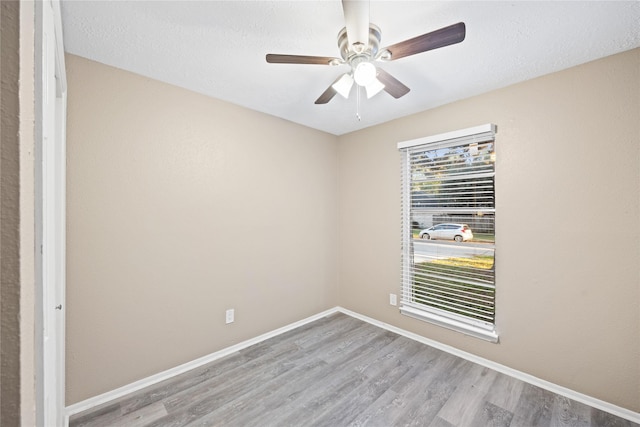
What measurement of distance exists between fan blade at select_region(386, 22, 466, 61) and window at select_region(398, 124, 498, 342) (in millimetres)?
1347

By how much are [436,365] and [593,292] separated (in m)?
1.27

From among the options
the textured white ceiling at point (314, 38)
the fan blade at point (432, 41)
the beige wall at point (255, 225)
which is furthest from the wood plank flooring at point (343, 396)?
the textured white ceiling at point (314, 38)

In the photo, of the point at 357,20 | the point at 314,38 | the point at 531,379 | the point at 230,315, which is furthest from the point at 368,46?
the point at 531,379

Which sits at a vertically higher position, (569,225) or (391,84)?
(391,84)

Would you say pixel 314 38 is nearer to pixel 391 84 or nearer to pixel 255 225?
pixel 391 84

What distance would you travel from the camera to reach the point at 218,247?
256cm

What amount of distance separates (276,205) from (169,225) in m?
1.07

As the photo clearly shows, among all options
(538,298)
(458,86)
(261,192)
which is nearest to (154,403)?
(261,192)

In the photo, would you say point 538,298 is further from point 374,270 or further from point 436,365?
point 374,270

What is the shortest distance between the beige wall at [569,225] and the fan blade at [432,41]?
1.39m

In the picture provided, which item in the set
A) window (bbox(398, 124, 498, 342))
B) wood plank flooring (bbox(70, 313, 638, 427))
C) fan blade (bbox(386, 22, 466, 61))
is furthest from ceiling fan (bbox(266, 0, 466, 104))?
wood plank flooring (bbox(70, 313, 638, 427))

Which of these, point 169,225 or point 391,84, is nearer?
point 391,84

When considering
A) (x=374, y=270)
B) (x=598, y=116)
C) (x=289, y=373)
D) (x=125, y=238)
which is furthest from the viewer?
(x=374, y=270)

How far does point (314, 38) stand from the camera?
1.70m
